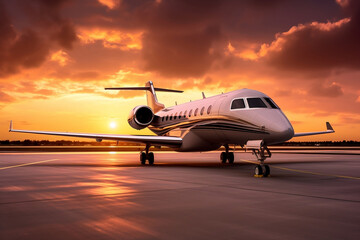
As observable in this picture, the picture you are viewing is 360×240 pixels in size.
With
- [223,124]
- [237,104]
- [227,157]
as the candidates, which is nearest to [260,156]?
[237,104]

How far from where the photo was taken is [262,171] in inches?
465

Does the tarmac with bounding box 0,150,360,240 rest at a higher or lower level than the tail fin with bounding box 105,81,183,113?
lower

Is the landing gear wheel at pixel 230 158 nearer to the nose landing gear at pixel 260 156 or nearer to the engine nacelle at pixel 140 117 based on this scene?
the engine nacelle at pixel 140 117

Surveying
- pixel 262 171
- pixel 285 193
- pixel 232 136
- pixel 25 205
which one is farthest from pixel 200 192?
pixel 232 136

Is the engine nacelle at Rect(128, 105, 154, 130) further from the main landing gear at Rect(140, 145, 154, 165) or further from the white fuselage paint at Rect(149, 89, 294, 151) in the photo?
the main landing gear at Rect(140, 145, 154, 165)

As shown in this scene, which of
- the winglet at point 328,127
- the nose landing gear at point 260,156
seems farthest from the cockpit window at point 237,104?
the winglet at point 328,127

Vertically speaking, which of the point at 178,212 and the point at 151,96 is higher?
the point at 151,96

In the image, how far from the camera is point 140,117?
21.2 meters

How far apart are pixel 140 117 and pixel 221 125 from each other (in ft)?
24.0

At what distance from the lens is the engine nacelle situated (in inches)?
820

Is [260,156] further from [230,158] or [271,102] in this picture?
[230,158]

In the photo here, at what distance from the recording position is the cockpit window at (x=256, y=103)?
13.4 metres

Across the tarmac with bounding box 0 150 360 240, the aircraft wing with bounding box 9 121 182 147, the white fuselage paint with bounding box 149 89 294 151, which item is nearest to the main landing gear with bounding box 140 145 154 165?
the aircraft wing with bounding box 9 121 182 147

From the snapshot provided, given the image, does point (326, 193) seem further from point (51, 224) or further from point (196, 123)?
point (196, 123)
